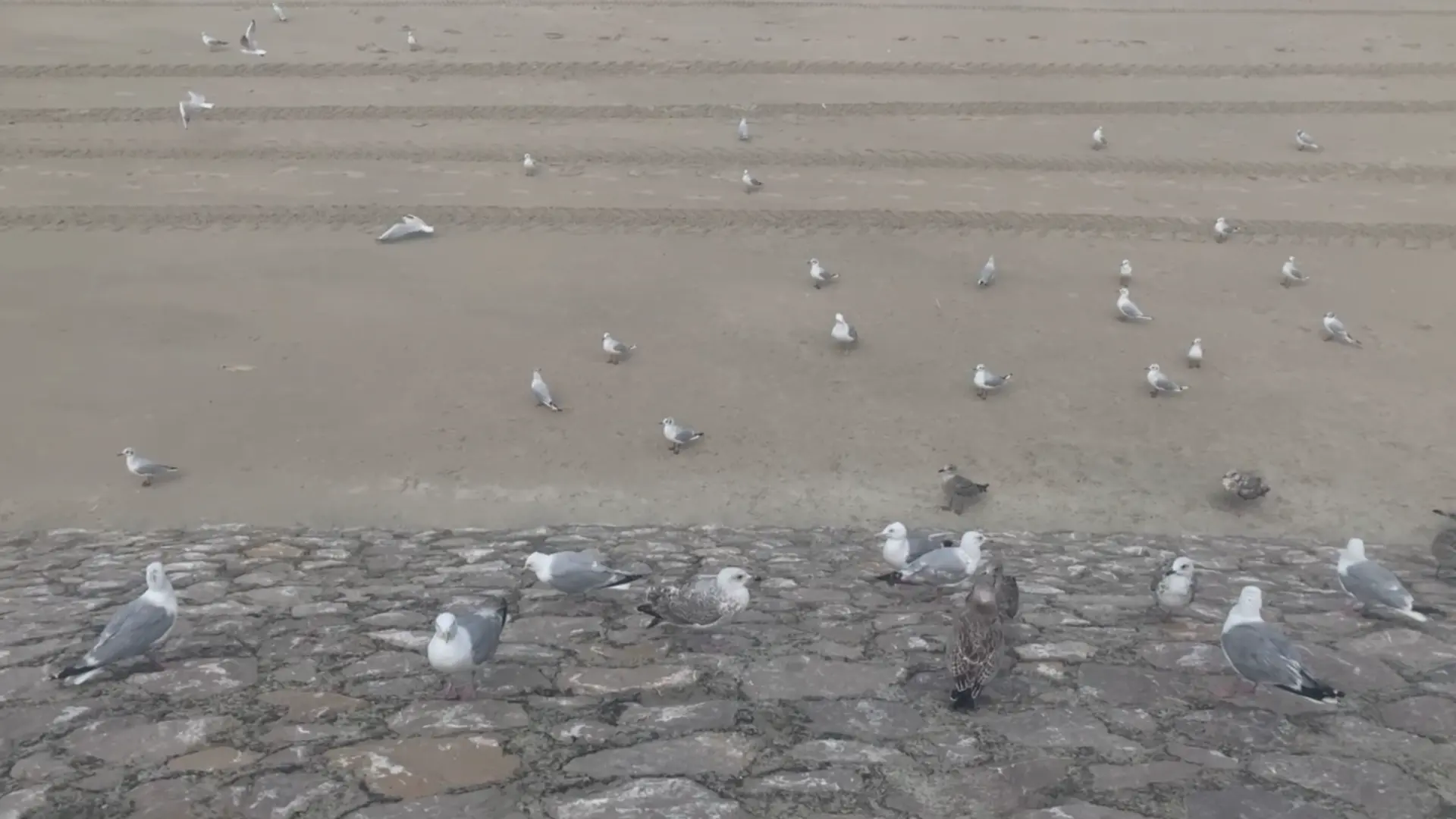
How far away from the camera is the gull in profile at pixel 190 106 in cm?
1531

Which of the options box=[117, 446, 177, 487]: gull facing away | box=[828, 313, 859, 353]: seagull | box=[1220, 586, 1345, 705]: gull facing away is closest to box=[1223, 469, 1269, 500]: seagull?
box=[1220, 586, 1345, 705]: gull facing away

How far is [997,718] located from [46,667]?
14.3 ft

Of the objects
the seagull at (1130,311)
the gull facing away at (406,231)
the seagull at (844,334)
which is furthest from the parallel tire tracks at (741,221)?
the seagull at (844,334)

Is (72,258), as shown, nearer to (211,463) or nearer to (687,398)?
(211,463)

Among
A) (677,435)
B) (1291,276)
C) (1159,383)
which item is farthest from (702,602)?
(1291,276)

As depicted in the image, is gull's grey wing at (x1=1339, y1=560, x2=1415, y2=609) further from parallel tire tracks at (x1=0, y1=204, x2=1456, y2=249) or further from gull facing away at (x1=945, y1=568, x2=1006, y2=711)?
parallel tire tracks at (x1=0, y1=204, x2=1456, y2=249)

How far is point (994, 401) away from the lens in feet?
34.6

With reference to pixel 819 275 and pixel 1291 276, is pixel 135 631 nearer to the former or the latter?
pixel 819 275

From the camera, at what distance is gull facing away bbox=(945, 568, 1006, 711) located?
5277 millimetres

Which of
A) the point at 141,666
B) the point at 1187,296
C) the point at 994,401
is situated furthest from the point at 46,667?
the point at 1187,296

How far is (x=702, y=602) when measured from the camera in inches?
240

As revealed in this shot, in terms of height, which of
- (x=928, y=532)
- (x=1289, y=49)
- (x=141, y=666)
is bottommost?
(x=928, y=532)

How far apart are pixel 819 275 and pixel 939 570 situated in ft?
19.8

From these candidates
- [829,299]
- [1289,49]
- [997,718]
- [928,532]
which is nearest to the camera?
[997,718]
